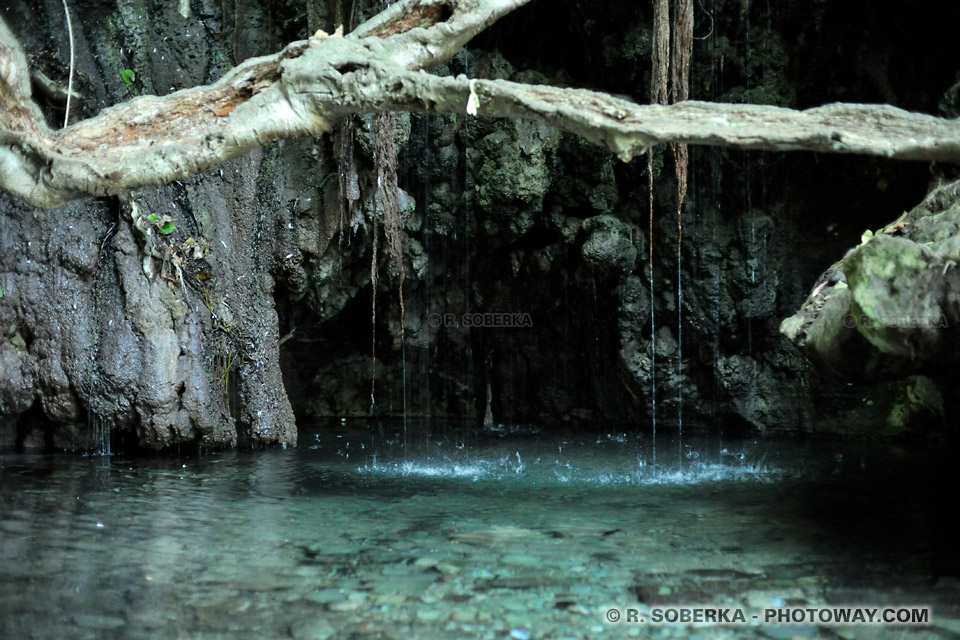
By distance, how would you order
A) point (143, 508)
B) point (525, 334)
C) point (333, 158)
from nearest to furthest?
1. point (143, 508)
2. point (333, 158)
3. point (525, 334)

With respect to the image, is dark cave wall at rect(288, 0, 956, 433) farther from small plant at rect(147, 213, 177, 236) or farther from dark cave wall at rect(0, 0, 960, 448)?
small plant at rect(147, 213, 177, 236)

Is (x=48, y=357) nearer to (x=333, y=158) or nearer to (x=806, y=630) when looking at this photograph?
(x=333, y=158)

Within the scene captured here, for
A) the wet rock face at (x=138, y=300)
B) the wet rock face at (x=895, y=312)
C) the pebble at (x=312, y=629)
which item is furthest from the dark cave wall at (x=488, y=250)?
the wet rock face at (x=895, y=312)

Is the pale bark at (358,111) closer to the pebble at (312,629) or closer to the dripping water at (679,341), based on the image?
the pebble at (312,629)

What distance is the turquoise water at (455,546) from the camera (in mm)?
3270

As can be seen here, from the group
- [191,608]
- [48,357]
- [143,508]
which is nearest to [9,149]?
[143,508]

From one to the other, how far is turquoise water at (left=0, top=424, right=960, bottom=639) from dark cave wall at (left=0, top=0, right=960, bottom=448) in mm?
1249

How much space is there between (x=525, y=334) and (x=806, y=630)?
8591mm

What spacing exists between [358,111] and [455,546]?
262cm

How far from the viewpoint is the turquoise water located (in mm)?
3270

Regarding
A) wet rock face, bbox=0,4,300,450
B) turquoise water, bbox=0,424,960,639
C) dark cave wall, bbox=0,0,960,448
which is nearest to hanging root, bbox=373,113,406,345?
dark cave wall, bbox=0,0,960,448

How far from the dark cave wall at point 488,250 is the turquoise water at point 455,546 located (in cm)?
125

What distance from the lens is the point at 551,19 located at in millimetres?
10141

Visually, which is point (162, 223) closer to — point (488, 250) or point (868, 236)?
point (488, 250)
